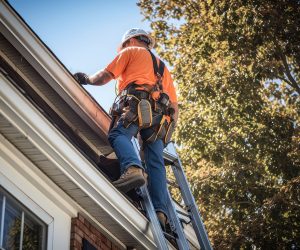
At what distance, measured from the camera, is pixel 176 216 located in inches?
205

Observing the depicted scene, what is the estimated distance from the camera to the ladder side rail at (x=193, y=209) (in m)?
5.34

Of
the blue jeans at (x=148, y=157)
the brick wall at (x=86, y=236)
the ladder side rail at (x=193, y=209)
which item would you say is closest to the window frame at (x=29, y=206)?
the brick wall at (x=86, y=236)

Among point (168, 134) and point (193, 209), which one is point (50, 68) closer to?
point (168, 134)

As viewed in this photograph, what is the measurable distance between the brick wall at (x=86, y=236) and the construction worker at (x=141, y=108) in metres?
0.47

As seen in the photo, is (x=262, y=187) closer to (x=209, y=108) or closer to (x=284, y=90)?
(x=209, y=108)

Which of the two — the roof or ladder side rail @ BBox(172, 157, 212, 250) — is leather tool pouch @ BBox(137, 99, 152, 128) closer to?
the roof

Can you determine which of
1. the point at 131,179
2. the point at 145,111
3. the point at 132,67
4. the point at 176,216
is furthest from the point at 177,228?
the point at 132,67

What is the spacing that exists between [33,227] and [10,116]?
977mm

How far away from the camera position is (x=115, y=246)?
5168 millimetres

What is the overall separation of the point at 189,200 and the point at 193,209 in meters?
0.12

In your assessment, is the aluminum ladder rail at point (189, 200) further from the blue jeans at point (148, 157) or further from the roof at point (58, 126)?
the roof at point (58, 126)

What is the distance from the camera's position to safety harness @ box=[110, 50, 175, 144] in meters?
5.25

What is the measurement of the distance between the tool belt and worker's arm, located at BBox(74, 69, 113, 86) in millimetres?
241

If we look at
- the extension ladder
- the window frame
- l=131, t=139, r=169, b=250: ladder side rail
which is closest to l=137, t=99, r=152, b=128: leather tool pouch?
the extension ladder
